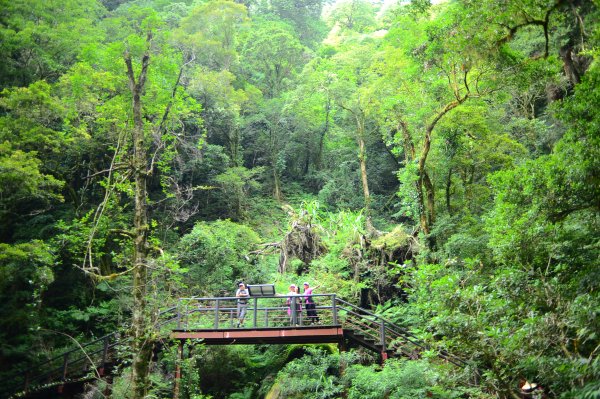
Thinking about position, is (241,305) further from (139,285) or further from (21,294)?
(21,294)

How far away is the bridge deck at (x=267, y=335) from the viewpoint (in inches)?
531

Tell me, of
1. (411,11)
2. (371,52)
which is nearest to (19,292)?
(411,11)

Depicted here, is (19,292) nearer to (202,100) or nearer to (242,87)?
(202,100)

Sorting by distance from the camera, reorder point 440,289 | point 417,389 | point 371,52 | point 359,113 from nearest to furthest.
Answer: point 440,289, point 417,389, point 359,113, point 371,52

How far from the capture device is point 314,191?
Result: 103 ft

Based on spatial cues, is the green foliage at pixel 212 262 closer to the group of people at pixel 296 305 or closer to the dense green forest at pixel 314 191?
the dense green forest at pixel 314 191

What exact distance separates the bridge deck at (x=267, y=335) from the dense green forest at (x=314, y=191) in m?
0.55

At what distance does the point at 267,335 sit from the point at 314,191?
60.0 feet

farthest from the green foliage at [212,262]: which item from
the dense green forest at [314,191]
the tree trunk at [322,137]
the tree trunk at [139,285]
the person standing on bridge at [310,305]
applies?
the tree trunk at [322,137]

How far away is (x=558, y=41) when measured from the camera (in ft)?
48.2

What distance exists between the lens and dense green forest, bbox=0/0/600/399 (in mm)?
8602

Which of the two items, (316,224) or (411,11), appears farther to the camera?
(316,224)

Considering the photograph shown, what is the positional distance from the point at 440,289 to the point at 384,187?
2173cm

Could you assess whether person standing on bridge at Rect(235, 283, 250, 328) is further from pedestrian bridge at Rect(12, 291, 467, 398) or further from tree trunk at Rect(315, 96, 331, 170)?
tree trunk at Rect(315, 96, 331, 170)
